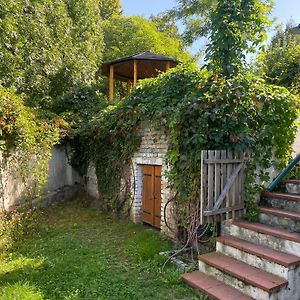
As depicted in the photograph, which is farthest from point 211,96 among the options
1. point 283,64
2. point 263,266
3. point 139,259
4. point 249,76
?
point 283,64

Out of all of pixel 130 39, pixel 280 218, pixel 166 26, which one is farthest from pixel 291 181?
pixel 166 26

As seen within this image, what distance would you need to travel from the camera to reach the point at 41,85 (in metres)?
11.8

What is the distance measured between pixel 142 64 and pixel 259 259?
9010 millimetres

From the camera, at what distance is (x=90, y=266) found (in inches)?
187

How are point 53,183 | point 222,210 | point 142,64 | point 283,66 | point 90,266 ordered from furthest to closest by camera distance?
point 142,64 < point 53,183 < point 283,66 < point 90,266 < point 222,210

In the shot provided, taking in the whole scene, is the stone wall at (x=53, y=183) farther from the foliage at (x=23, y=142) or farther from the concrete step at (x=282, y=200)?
the concrete step at (x=282, y=200)

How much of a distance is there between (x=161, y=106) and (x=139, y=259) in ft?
10.2

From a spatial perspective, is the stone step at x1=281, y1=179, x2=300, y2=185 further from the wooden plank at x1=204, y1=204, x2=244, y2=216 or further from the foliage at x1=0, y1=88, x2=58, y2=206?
the foliage at x1=0, y1=88, x2=58, y2=206

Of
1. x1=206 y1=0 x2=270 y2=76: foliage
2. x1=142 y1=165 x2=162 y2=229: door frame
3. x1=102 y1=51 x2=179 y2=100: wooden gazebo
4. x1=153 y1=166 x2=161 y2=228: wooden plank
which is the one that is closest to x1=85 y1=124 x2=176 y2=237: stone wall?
x1=142 y1=165 x2=162 y2=229: door frame

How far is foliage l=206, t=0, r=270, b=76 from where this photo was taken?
16.9 feet

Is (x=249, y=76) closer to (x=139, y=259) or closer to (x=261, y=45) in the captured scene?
(x=261, y=45)

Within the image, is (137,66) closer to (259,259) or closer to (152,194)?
(152,194)

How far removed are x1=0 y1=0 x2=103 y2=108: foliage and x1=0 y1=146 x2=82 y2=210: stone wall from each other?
10.1 ft

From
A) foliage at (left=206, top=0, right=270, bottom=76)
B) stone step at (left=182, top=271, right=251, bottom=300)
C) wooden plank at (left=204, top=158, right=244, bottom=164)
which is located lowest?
stone step at (left=182, top=271, right=251, bottom=300)
